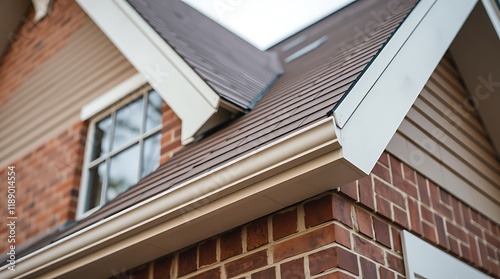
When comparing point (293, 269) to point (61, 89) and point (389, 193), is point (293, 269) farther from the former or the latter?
point (61, 89)

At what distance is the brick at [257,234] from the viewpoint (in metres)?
2.86

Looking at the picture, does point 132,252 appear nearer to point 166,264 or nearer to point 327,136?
point 166,264

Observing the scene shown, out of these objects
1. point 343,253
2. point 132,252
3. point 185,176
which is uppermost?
point 185,176

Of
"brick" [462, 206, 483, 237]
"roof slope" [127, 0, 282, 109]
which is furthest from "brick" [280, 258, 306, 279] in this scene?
"brick" [462, 206, 483, 237]

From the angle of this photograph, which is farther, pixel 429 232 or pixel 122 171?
pixel 122 171

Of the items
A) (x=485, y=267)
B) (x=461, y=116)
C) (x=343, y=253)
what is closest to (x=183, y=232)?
(x=343, y=253)

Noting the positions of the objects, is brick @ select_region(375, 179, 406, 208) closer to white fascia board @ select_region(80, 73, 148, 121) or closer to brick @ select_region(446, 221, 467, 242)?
brick @ select_region(446, 221, 467, 242)

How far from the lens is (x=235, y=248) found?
2.96 metres

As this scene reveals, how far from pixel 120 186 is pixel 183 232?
186 cm

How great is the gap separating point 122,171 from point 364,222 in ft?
8.23

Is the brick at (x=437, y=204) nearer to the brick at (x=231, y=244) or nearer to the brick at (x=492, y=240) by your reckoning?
the brick at (x=492, y=240)

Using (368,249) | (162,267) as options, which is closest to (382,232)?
(368,249)

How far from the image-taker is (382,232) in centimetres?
302

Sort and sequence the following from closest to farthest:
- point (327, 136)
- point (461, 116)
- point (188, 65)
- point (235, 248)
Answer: point (327, 136), point (235, 248), point (188, 65), point (461, 116)
